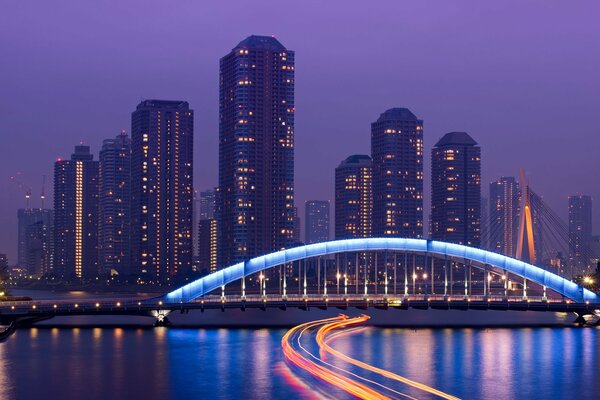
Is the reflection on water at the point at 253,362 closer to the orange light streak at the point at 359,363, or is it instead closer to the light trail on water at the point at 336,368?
the light trail on water at the point at 336,368

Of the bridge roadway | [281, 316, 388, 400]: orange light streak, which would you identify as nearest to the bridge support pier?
the bridge roadway

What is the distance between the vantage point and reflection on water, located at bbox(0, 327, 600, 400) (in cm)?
5450

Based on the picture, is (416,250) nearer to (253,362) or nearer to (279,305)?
(279,305)

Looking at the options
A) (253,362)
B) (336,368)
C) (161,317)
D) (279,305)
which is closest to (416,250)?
(279,305)

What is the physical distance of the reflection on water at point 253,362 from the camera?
2146 inches

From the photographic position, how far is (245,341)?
8262 cm

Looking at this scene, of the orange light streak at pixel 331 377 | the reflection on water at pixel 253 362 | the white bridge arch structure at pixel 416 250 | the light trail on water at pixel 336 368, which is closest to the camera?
the orange light streak at pixel 331 377

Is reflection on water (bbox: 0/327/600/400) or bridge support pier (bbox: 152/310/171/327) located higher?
bridge support pier (bbox: 152/310/171/327)

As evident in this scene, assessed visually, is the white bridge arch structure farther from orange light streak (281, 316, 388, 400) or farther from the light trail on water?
orange light streak (281, 316, 388, 400)

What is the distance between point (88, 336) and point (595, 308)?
50.5 meters

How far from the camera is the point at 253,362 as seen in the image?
66.3 meters

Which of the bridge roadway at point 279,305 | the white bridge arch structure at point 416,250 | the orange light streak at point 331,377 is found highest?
the white bridge arch structure at point 416,250

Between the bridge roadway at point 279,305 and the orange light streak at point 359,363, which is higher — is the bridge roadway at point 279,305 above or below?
above

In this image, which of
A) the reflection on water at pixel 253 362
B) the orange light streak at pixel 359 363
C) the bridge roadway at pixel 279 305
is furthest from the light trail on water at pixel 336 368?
the bridge roadway at pixel 279 305
